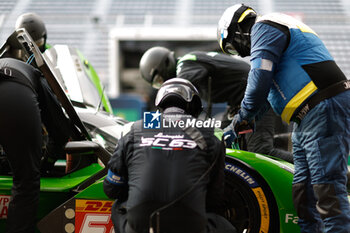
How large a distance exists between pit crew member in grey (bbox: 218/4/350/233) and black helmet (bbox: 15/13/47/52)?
207 centimetres

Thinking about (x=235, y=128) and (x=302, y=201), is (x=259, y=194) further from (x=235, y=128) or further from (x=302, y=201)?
(x=235, y=128)

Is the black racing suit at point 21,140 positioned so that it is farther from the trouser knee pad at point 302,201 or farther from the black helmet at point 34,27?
the trouser knee pad at point 302,201

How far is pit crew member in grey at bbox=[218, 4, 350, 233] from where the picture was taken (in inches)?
97.5

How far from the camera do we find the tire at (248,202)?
2.85 m

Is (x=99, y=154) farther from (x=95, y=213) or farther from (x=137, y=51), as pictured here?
(x=137, y=51)

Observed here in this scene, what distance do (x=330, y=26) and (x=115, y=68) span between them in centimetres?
620

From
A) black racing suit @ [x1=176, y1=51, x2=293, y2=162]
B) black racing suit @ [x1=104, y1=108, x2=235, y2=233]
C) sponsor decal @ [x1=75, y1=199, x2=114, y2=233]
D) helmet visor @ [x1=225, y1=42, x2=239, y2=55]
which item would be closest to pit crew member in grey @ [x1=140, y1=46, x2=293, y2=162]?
black racing suit @ [x1=176, y1=51, x2=293, y2=162]

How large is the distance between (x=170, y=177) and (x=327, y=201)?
0.96 m

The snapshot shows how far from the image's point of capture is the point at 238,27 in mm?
2969

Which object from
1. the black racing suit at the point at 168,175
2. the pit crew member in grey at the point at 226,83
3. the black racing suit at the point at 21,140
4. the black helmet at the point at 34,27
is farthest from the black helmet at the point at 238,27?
the black helmet at the point at 34,27

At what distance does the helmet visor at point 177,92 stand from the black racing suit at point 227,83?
4.70 ft

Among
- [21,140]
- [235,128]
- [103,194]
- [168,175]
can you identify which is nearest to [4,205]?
[21,140]

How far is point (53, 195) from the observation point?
2920 mm

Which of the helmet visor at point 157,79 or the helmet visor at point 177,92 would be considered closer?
the helmet visor at point 177,92
